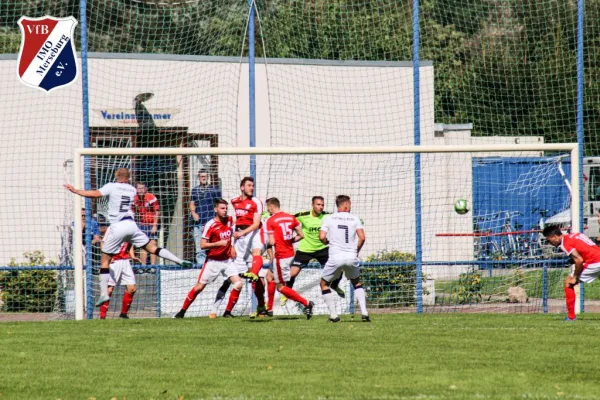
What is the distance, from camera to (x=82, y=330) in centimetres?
1327

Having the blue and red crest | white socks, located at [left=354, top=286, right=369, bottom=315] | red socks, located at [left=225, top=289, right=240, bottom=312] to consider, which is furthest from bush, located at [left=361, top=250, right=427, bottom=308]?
the blue and red crest

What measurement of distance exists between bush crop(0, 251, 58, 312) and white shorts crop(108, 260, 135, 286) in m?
2.11

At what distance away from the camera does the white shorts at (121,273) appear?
53.6 feet

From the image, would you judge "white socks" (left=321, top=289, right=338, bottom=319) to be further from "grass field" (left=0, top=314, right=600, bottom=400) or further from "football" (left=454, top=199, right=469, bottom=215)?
"football" (left=454, top=199, right=469, bottom=215)

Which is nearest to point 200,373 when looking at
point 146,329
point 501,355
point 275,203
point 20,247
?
point 501,355

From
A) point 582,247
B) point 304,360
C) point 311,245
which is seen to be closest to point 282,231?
point 311,245

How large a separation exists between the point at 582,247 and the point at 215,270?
18.1ft

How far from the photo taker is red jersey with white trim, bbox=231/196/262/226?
16.2 m

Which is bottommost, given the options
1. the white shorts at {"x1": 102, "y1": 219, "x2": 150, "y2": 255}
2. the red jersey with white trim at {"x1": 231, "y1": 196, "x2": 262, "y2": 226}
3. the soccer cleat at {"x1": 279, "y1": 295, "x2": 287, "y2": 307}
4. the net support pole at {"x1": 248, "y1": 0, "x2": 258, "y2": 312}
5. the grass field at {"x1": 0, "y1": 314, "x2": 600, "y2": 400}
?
the grass field at {"x1": 0, "y1": 314, "x2": 600, "y2": 400}

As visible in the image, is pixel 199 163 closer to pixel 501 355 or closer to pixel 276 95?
pixel 276 95

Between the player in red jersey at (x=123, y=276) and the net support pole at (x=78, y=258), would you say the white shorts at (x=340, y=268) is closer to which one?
the player in red jersey at (x=123, y=276)

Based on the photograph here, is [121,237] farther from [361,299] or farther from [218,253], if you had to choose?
[361,299]

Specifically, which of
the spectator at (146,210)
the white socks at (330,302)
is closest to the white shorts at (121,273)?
the spectator at (146,210)

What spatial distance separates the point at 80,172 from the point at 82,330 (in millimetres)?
3905
